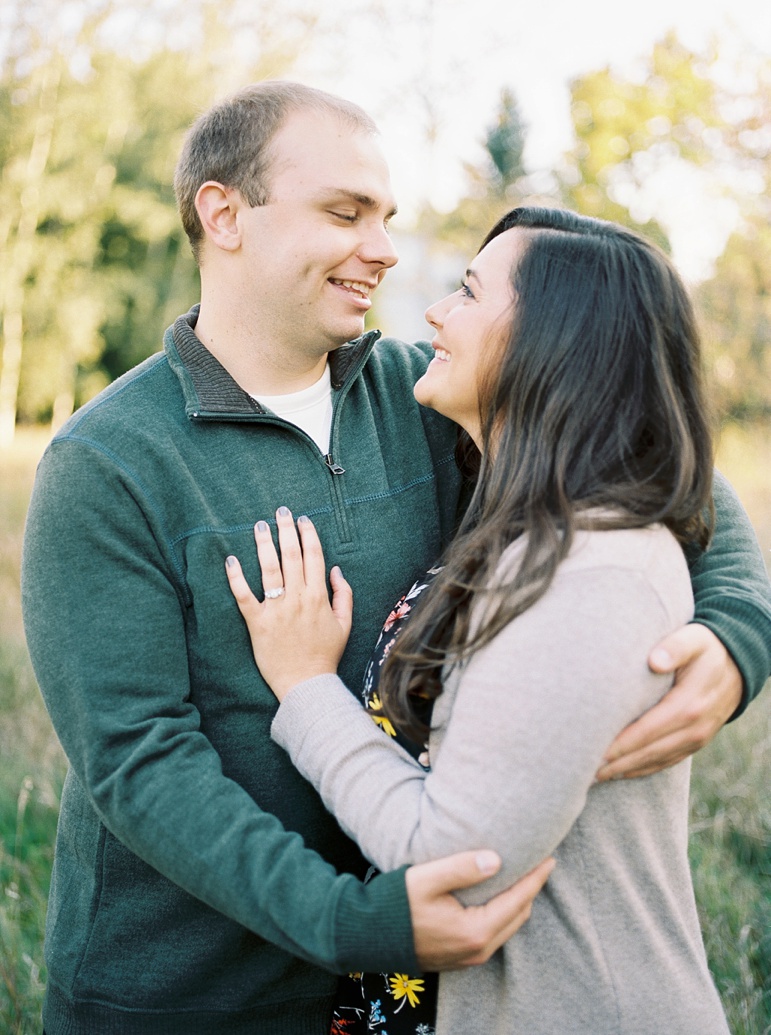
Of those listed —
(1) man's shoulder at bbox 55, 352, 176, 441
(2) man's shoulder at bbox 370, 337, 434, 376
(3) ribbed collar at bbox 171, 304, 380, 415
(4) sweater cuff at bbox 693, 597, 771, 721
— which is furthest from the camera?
(2) man's shoulder at bbox 370, 337, 434, 376

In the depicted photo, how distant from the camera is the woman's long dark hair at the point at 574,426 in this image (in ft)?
5.19

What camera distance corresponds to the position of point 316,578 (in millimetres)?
1901

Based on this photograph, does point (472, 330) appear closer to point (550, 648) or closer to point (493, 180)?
point (550, 648)

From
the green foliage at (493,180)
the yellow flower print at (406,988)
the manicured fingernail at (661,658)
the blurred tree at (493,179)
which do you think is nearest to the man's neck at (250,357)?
the manicured fingernail at (661,658)

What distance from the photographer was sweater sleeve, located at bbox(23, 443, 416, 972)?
148 centimetres

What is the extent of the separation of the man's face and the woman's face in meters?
0.30

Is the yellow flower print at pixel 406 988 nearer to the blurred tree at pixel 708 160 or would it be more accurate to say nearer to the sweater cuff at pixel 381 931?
the sweater cuff at pixel 381 931

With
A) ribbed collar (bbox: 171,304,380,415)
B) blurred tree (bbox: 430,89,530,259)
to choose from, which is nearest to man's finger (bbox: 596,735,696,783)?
ribbed collar (bbox: 171,304,380,415)

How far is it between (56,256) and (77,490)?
1677 cm

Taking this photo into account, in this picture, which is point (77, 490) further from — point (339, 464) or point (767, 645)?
point (767, 645)

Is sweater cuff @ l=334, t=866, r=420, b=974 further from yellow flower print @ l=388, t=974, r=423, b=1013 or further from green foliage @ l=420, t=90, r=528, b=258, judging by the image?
green foliage @ l=420, t=90, r=528, b=258

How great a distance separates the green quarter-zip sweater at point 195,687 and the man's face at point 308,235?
194 millimetres

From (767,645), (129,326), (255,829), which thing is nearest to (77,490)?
(255,829)

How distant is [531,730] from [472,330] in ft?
2.82
